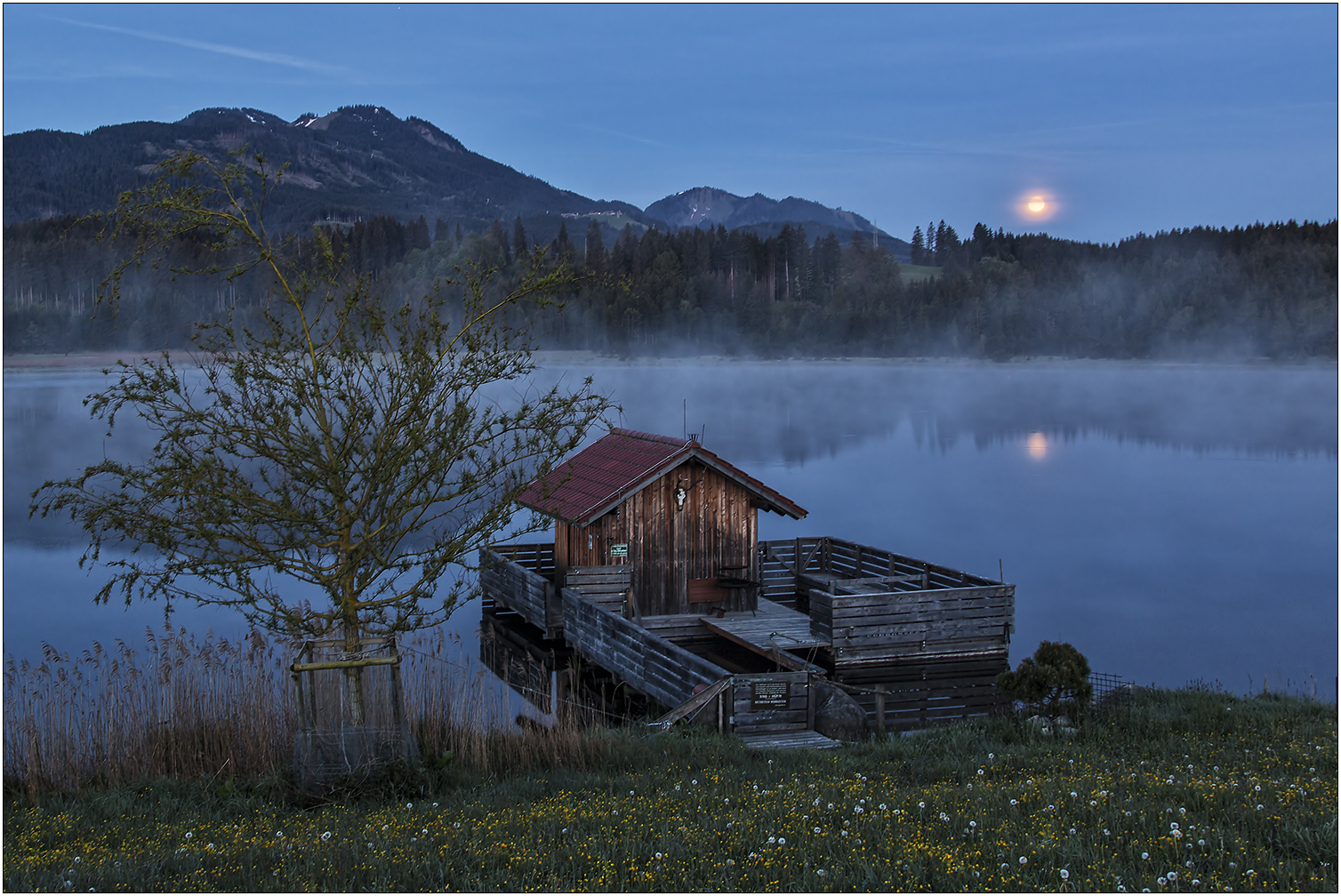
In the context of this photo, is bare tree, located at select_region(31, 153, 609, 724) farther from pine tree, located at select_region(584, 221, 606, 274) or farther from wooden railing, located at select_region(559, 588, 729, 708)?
pine tree, located at select_region(584, 221, 606, 274)

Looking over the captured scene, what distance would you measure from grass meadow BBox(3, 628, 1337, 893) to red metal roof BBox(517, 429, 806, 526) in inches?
335

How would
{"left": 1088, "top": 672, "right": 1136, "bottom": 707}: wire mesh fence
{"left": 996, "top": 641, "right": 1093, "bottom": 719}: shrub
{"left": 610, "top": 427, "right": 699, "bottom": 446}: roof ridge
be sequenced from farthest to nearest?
{"left": 610, "top": 427, "right": 699, "bottom": 446}: roof ridge → {"left": 1088, "top": 672, "right": 1136, "bottom": 707}: wire mesh fence → {"left": 996, "top": 641, "right": 1093, "bottom": 719}: shrub

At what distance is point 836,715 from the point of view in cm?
1480

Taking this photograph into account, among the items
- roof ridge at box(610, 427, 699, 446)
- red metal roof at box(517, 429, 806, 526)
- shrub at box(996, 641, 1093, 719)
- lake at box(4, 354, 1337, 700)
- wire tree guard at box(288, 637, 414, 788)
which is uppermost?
roof ridge at box(610, 427, 699, 446)

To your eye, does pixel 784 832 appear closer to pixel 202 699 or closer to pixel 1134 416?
pixel 202 699

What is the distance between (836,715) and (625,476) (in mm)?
8593

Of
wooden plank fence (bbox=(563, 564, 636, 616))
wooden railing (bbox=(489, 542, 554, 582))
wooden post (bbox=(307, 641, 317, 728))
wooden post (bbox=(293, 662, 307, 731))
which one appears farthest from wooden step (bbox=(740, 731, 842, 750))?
wooden railing (bbox=(489, 542, 554, 582))

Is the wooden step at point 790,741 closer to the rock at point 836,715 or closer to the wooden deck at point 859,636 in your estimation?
the rock at point 836,715

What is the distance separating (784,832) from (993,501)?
58.5 metres

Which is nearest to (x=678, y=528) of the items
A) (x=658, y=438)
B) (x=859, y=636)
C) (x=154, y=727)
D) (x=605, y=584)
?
(x=605, y=584)

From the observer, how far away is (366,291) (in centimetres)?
1133

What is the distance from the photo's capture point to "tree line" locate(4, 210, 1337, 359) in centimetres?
12406

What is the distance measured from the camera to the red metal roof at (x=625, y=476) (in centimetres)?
2133

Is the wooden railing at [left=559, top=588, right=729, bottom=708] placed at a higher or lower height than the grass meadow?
lower
